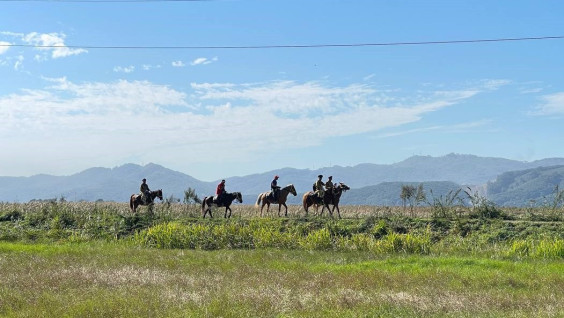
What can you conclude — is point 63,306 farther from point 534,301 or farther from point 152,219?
point 152,219

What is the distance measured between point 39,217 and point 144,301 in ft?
92.9

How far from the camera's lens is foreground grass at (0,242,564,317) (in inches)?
498

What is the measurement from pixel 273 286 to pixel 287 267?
16.6 ft

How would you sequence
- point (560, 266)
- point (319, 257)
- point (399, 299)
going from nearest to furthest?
point (399, 299)
point (560, 266)
point (319, 257)

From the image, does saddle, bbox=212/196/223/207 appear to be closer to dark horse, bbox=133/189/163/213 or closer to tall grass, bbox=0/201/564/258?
tall grass, bbox=0/201/564/258

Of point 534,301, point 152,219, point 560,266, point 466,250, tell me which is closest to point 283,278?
point 534,301

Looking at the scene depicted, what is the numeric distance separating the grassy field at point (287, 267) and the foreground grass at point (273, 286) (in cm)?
4

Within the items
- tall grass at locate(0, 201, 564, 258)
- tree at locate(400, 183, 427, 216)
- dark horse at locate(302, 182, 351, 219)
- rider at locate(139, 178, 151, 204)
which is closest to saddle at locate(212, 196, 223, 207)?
tall grass at locate(0, 201, 564, 258)

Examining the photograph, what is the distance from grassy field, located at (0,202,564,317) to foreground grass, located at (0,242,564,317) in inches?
1.7

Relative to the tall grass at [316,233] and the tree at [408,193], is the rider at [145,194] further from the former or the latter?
the tree at [408,193]

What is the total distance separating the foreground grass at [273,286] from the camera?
41.5 feet

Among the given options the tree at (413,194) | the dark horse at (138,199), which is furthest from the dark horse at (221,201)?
the tree at (413,194)

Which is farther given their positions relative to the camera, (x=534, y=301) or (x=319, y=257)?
(x=319, y=257)

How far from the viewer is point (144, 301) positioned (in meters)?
13.4
